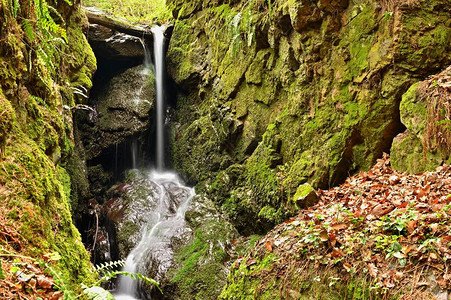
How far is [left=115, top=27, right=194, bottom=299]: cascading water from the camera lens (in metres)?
7.82

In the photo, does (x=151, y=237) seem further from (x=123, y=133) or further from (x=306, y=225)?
(x=306, y=225)

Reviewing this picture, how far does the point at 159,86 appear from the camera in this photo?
13188 millimetres

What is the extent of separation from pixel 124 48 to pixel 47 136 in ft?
31.3

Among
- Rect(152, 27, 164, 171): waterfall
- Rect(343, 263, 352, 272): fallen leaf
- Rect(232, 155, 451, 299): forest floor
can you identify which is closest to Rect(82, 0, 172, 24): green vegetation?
Rect(152, 27, 164, 171): waterfall

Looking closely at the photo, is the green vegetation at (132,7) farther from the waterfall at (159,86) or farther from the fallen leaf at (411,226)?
the fallen leaf at (411,226)

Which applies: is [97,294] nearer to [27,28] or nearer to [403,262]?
[403,262]

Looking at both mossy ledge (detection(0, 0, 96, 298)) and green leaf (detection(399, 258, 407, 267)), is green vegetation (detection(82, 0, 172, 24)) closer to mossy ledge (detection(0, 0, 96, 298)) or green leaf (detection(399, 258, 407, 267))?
mossy ledge (detection(0, 0, 96, 298))

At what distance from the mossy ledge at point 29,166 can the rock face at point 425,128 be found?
438 cm

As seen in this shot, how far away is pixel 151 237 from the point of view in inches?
351

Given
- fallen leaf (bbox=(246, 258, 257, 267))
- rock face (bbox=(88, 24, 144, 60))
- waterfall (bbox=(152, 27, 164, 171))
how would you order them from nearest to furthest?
fallen leaf (bbox=(246, 258, 257, 267))
rock face (bbox=(88, 24, 144, 60))
waterfall (bbox=(152, 27, 164, 171))

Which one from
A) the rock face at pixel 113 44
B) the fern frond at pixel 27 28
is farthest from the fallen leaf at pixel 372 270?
the rock face at pixel 113 44

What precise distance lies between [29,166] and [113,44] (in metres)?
10.8

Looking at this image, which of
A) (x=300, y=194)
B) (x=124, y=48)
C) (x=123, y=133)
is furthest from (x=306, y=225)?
(x=124, y=48)

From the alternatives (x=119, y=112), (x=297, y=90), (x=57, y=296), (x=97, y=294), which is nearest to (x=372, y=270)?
(x=97, y=294)
